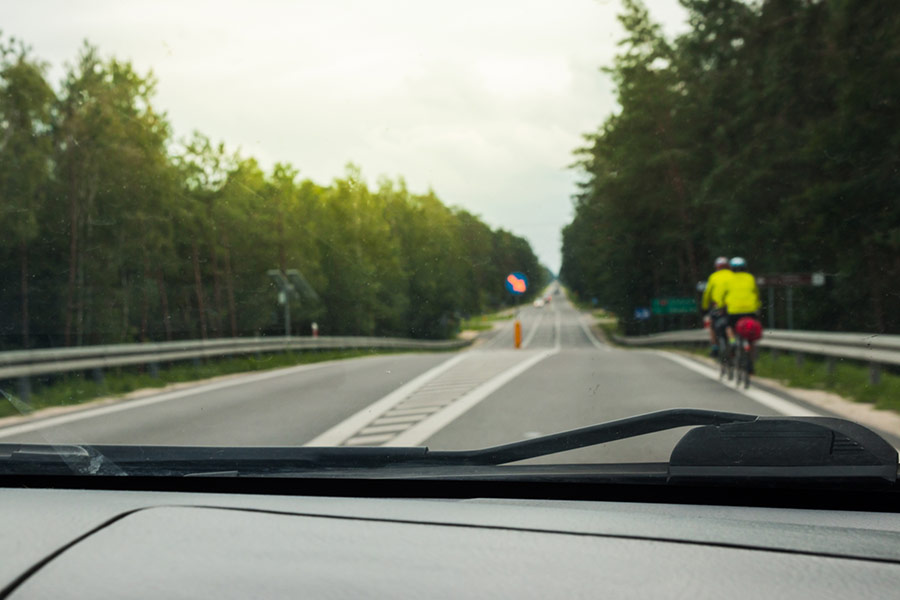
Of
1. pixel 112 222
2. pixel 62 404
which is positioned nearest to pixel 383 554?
pixel 112 222

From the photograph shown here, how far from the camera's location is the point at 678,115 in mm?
3199

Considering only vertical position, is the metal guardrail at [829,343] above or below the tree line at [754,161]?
below

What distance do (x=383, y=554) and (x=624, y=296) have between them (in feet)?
6.94

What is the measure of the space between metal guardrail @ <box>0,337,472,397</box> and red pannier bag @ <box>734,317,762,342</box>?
1382 millimetres

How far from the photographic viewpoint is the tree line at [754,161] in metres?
2.91

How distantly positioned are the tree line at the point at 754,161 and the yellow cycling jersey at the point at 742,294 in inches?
2.3

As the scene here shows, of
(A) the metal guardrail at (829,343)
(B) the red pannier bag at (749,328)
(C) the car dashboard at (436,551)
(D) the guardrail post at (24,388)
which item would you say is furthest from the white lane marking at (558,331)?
(D) the guardrail post at (24,388)

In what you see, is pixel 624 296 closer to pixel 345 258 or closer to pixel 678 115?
pixel 678 115

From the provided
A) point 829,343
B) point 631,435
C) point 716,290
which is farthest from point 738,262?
point 631,435

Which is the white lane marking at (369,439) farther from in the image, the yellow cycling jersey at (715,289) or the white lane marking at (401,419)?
the yellow cycling jersey at (715,289)

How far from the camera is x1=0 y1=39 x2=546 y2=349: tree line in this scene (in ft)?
10.7

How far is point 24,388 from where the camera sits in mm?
6258

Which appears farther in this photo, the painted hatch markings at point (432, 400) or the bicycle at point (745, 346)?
the painted hatch markings at point (432, 400)

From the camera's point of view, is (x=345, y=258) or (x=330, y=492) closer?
(x=330, y=492)
